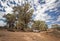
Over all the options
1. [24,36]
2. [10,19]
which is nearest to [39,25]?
[24,36]

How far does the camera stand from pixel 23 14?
700 cm

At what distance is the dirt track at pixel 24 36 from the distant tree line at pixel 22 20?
28cm

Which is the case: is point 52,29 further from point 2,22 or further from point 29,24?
point 2,22

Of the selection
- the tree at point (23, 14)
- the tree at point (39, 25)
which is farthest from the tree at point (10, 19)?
the tree at point (39, 25)

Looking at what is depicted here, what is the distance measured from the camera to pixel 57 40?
6.57 m

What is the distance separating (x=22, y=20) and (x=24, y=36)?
2.66 ft

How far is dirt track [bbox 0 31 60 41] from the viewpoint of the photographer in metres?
6.22

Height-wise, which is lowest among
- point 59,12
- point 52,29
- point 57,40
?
point 57,40

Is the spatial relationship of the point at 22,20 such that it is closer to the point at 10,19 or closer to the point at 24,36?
the point at 10,19

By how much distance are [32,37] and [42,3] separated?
1.58m

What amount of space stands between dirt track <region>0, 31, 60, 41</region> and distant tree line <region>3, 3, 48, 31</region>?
28 centimetres

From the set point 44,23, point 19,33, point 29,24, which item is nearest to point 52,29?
point 44,23

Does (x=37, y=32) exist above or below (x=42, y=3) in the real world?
below

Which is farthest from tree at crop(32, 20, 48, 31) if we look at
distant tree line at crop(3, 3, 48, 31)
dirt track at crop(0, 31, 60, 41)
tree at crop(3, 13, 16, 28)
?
tree at crop(3, 13, 16, 28)
